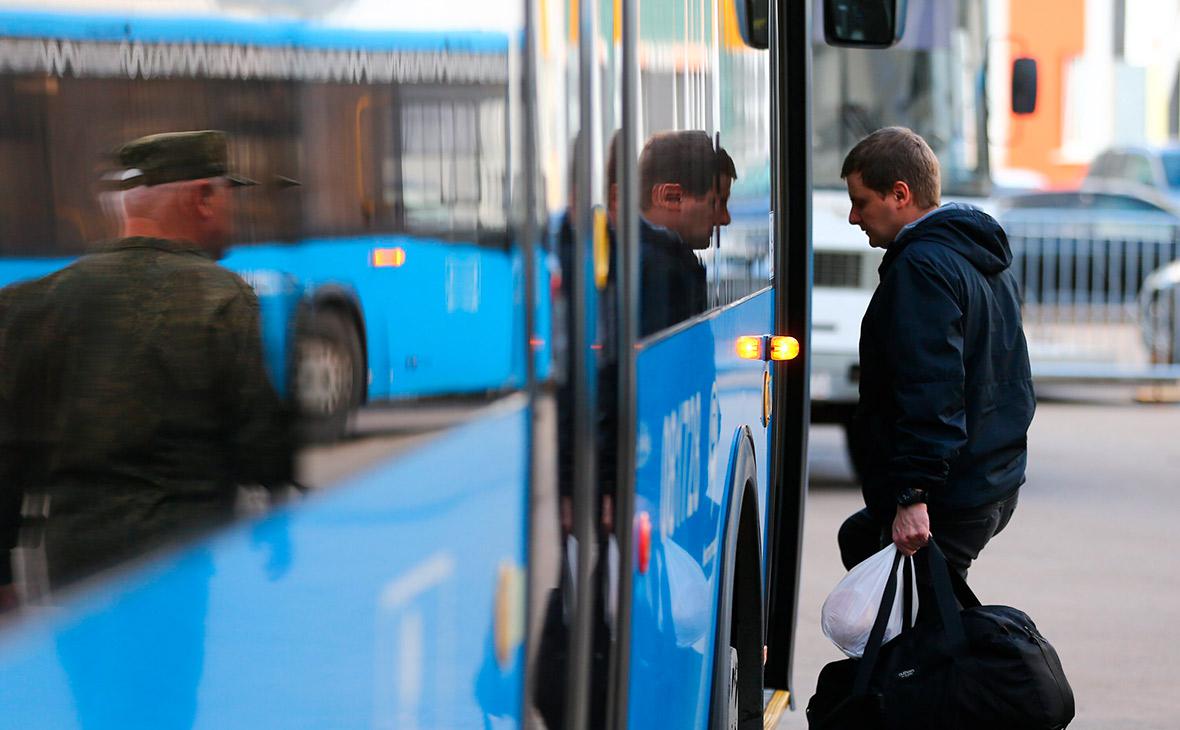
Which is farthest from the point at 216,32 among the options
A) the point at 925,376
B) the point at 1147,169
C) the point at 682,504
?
the point at 1147,169

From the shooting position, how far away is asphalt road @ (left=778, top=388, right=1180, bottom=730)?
637 centimetres

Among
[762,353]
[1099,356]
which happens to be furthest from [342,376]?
[1099,356]

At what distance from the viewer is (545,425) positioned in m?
2.05

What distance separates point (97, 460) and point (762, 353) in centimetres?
288

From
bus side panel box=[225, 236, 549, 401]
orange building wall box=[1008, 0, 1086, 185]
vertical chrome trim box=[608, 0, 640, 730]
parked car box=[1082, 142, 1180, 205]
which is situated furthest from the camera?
orange building wall box=[1008, 0, 1086, 185]

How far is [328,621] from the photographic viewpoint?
1.58m

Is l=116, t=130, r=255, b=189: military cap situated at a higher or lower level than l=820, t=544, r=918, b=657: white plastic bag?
higher

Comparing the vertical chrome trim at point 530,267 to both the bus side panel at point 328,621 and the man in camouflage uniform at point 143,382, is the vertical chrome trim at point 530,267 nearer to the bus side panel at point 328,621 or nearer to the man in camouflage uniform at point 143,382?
the bus side panel at point 328,621

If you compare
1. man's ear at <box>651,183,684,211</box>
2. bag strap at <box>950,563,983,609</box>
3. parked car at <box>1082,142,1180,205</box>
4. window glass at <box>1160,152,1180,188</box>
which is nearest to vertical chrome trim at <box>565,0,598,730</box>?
man's ear at <box>651,183,684,211</box>

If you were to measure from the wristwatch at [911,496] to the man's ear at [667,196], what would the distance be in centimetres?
151

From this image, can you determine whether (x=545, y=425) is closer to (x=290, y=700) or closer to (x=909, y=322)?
(x=290, y=700)

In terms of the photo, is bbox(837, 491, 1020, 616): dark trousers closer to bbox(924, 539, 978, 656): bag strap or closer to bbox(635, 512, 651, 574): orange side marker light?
bbox(924, 539, 978, 656): bag strap

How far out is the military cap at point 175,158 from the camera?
1.35 metres

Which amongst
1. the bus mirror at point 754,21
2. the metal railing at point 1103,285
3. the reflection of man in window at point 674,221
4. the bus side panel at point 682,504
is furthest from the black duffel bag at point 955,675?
the metal railing at point 1103,285
